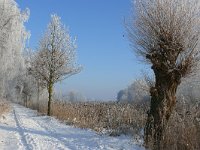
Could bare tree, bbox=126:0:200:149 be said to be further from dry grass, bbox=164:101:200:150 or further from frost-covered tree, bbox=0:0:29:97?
frost-covered tree, bbox=0:0:29:97

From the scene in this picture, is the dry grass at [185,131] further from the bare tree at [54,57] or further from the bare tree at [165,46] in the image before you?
the bare tree at [54,57]

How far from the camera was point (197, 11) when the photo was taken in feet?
46.5

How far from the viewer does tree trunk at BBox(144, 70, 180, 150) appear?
14908mm

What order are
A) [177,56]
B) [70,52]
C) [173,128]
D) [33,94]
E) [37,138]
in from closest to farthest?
[173,128] < [177,56] < [37,138] < [70,52] < [33,94]

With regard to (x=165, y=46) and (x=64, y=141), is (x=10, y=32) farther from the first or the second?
(x=165, y=46)

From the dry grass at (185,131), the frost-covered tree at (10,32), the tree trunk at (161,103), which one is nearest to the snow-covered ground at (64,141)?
the tree trunk at (161,103)

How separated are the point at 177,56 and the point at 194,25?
1162mm

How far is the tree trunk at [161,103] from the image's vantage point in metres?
14.9

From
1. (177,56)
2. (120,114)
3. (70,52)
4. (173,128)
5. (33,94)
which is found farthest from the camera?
(33,94)

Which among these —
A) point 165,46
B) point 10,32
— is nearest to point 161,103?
point 165,46

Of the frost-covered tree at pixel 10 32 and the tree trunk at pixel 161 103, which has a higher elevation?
the frost-covered tree at pixel 10 32

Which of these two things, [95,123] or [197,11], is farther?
[95,123]

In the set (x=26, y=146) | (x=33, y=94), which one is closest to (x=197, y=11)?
(x=26, y=146)

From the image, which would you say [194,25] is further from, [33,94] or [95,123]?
[33,94]
